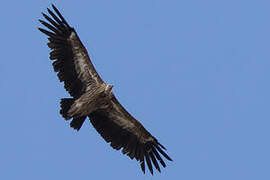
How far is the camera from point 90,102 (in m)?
22.1

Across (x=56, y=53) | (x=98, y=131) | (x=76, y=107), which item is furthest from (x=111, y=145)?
(x=56, y=53)

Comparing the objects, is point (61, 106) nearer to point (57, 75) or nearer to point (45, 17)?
point (57, 75)

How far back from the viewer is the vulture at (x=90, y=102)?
870 inches

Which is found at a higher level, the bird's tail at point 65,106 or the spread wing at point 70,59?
the spread wing at point 70,59

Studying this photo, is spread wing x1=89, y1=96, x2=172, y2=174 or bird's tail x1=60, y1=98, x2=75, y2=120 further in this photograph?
spread wing x1=89, y1=96, x2=172, y2=174

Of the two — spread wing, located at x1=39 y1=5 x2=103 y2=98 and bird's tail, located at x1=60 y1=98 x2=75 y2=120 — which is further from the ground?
spread wing, located at x1=39 y1=5 x2=103 y2=98

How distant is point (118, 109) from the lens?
2308cm

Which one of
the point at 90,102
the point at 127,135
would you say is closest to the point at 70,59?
the point at 90,102

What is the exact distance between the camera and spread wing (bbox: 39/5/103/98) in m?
22.5

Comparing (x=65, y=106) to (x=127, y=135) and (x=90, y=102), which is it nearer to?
(x=90, y=102)

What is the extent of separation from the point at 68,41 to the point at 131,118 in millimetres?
3438

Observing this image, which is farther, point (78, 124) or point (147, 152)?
point (147, 152)

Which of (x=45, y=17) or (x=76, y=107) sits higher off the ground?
(x=45, y=17)

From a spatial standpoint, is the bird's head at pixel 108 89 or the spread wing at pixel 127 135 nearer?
the bird's head at pixel 108 89
